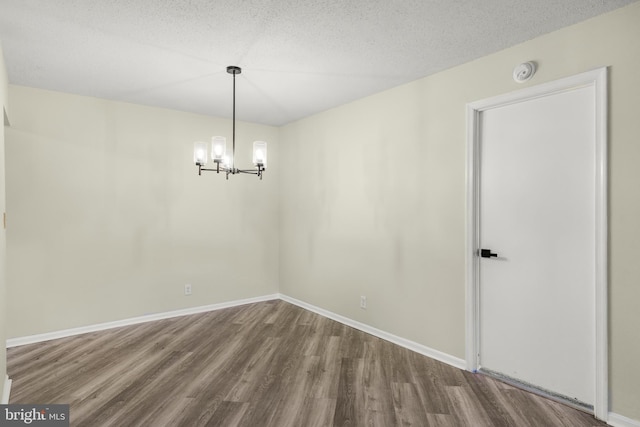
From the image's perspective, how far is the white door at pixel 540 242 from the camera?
241cm

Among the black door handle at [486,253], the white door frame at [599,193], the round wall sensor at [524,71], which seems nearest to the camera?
the white door frame at [599,193]

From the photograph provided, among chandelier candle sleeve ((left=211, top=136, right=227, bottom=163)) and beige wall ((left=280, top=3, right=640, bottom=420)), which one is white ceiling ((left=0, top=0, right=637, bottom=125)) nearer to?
beige wall ((left=280, top=3, right=640, bottom=420))

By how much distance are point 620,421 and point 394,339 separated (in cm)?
179

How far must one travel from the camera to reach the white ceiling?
2.21m

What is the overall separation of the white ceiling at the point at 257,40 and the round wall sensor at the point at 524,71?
190 mm

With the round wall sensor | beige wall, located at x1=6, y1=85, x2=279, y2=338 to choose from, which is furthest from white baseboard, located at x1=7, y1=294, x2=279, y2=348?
the round wall sensor

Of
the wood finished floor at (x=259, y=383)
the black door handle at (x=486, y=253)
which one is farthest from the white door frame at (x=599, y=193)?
the black door handle at (x=486, y=253)

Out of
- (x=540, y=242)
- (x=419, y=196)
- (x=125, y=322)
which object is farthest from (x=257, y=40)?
(x=125, y=322)

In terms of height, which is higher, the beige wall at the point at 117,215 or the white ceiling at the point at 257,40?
the white ceiling at the point at 257,40

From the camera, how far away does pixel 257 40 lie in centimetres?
263

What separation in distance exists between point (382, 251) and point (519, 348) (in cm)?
150

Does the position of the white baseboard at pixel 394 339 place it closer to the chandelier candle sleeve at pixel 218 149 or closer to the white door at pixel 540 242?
the white door at pixel 540 242

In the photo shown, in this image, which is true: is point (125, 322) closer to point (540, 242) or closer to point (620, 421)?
point (540, 242)

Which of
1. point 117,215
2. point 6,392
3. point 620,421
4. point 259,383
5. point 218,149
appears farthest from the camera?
point 117,215
